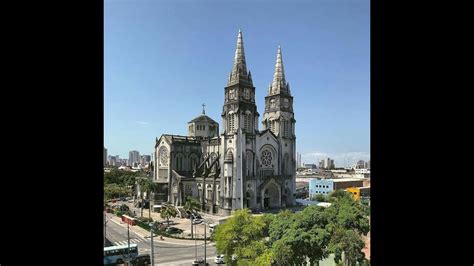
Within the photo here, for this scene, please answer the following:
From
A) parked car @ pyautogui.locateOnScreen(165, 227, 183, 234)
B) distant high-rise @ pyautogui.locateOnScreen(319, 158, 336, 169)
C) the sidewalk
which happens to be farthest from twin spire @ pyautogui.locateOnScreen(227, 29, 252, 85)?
distant high-rise @ pyautogui.locateOnScreen(319, 158, 336, 169)

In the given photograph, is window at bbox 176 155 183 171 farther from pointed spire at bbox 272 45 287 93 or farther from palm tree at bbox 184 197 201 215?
pointed spire at bbox 272 45 287 93

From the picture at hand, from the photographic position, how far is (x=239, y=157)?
37.8 meters

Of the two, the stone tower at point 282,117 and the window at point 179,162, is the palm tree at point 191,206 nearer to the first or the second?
the window at point 179,162

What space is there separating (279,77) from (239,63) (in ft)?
22.9

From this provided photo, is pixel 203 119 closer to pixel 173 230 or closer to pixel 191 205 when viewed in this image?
pixel 191 205

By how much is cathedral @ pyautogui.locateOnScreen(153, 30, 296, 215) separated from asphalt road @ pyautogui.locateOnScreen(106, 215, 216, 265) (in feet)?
40.1

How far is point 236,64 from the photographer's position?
40.6m

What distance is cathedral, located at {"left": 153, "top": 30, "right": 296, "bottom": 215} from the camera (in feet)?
125

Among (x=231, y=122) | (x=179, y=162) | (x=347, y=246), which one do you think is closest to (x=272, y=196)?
(x=231, y=122)
